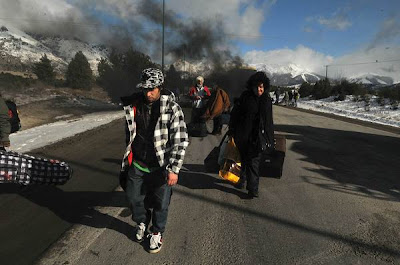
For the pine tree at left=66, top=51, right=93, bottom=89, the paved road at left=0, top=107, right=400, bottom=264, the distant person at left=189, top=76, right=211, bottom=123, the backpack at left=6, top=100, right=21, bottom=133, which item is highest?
the pine tree at left=66, top=51, right=93, bottom=89

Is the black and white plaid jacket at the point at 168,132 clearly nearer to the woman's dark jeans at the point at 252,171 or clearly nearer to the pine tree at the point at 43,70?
the woman's dark jeans at the point at 252,171

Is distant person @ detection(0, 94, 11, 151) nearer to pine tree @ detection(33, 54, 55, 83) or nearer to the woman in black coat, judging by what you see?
the woman in black coat

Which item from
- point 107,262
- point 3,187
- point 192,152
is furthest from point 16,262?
Answer: point 192,152

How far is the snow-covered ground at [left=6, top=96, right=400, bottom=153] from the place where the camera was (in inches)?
321

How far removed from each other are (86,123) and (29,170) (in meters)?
8.91

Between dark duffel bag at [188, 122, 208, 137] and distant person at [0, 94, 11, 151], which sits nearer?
distant person at [0, 94, 11, 151]

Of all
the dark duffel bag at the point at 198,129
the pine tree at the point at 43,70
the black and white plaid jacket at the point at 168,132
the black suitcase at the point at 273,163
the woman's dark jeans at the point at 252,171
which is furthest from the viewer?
the pine tree at the point at 43,70

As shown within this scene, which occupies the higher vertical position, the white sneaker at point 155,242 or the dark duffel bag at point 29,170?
the dark duffel bag at point 29,170

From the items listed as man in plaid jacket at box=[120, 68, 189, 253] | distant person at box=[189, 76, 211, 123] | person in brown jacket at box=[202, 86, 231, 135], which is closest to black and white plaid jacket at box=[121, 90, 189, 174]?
man in plaid jacket at box=[120, 68, 189, 253]

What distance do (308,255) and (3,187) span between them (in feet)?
13.6

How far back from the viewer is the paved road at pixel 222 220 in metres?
2.84

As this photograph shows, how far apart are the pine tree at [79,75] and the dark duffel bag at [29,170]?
39.2 m

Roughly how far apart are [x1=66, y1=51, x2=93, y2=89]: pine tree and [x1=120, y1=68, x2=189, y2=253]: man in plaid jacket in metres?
40.7

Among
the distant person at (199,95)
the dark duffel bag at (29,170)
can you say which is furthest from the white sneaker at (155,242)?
the distant person at (199,95)
